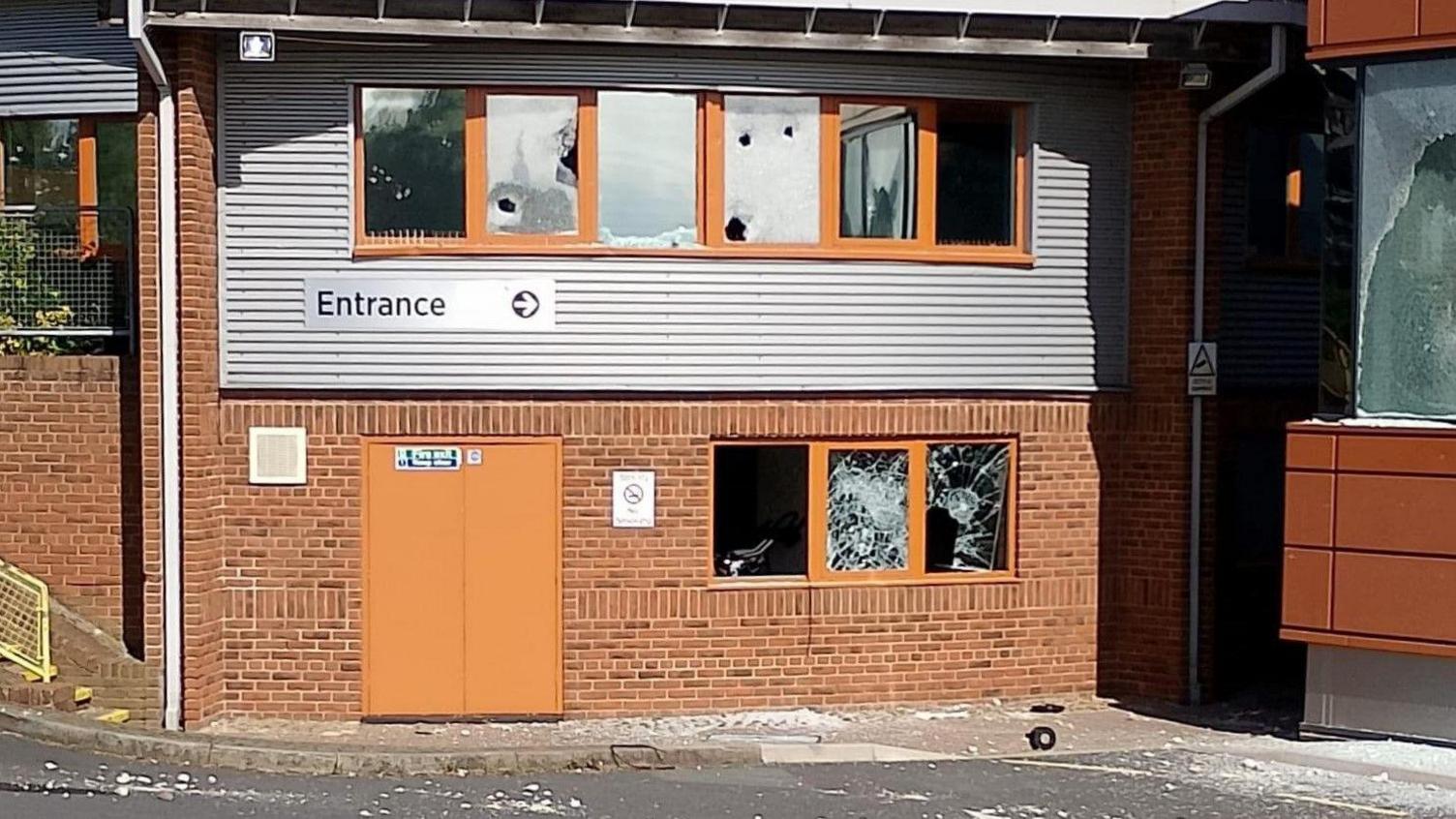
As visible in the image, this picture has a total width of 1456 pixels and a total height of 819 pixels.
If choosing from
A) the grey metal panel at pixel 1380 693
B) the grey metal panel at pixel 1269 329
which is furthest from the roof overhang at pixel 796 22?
the grey metal panel at pixel 1380 693

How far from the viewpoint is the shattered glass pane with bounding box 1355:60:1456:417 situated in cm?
1168

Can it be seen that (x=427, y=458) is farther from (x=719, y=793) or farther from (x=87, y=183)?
(x=87, y=183)

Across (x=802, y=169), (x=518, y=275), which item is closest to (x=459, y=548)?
(x=518, y=275)

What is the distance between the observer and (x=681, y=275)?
500 inches

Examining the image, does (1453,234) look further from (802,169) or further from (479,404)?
(479,404)

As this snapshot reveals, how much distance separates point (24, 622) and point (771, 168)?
6222 millimetres

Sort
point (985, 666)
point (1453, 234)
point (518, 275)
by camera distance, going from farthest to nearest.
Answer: point (985, 666) < point (518, 275) < point (1453, 234)

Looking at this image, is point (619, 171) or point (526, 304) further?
point (619, 171)

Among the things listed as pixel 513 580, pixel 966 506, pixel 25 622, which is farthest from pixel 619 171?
pixel 25 622

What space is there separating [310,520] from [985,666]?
5128 mm

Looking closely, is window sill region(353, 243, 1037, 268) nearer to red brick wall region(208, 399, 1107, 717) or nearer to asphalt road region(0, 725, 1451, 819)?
red brick wall region(208, 399, 1107, 717)

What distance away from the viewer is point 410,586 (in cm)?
1268

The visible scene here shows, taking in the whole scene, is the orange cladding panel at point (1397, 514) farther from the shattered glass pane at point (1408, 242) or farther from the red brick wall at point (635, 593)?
the red brick wall at point (635, 593)

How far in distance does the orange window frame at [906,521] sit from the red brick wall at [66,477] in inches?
171
